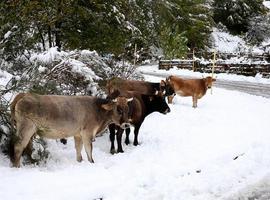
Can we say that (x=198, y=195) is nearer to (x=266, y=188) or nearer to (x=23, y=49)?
(x=266, y=188)

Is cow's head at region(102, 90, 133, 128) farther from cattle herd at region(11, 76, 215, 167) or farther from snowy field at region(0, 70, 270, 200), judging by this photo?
snowy field at region(0, 70, 270, 200)

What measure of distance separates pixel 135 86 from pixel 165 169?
17.8 ft

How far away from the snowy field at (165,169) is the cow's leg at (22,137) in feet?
0.73

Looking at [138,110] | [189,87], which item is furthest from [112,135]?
[189,87]

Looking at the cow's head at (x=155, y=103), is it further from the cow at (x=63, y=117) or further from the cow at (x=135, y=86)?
the cow at (x=63, y=117)

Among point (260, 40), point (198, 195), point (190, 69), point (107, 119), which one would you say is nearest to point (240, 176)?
point (198, 195)

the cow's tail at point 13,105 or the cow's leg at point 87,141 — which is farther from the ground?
the cow's tail at point 13,105

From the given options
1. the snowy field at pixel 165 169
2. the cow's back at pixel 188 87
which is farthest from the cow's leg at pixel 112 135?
the cow's back at pixel 188 87

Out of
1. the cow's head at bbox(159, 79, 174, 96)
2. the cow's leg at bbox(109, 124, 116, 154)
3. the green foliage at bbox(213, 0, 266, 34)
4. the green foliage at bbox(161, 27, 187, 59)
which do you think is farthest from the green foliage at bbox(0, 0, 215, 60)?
the green foliage at bbox(213, 0, 266, 34)

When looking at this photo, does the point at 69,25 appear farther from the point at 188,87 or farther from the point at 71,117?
the point at 71,117

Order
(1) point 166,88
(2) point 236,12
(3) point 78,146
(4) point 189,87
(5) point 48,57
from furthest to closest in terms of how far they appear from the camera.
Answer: (2) point 236,12 → (4) point 189,87 → (1) point 166,88 → (5) point 48,57 → (3) point 78,146

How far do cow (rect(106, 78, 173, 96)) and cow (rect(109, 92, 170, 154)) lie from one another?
0.30 metres

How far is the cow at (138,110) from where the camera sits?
9680 millimetres

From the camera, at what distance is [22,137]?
757 centimetres
